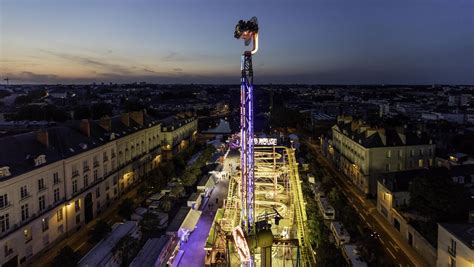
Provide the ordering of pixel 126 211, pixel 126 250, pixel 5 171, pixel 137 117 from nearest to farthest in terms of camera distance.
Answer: pixel 126 250 → pixel 5 171 → pixel 126 211 → pixel 137 117

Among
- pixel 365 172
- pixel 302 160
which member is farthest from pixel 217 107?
pixel 365 172

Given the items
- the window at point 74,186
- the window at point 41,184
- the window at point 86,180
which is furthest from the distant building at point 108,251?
the window at point 86,180

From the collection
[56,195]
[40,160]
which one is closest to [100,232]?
[56,195]

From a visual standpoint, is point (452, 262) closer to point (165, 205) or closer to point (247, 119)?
point (247, 119)

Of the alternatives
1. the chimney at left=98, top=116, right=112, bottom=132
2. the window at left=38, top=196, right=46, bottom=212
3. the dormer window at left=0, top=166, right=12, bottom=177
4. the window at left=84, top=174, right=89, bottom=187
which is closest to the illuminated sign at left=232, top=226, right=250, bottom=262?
the dormer window at left=0, top=166, right=12, bottom=177

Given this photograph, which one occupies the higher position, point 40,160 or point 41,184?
point 40,160

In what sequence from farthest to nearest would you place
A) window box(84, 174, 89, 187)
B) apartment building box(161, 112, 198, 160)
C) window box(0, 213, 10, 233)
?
apartment building box(161, 112, 198, 160)
window box(84, 174, 89, 187)
window box(0, 213, 10, 233)

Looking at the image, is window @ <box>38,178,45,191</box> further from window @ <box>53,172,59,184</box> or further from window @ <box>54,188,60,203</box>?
window @ <box>54,188,60,203</box>
